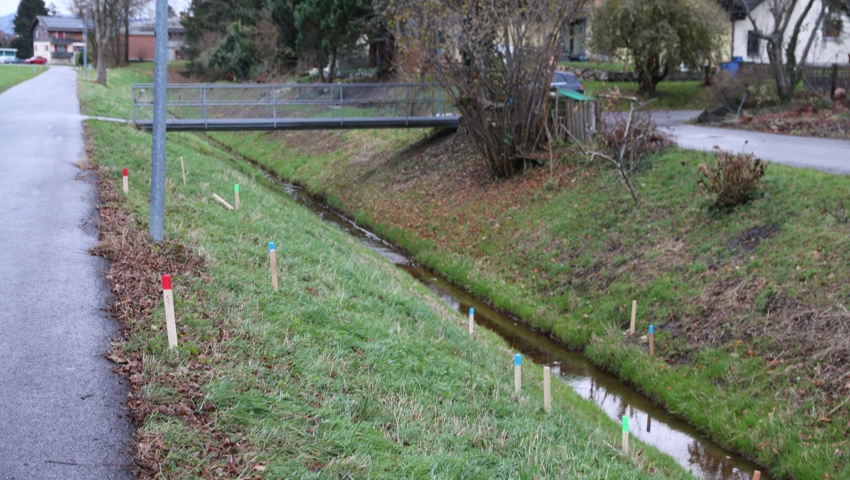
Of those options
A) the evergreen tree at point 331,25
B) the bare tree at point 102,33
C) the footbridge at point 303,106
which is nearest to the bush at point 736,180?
the footbridge at point 303,106

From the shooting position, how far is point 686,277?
1370cm

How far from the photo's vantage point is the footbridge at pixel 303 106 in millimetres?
24891

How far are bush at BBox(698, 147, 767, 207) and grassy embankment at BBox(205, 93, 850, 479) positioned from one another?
0.84ft

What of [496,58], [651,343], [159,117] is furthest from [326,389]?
[496,58]

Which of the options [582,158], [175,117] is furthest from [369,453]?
[175,117]

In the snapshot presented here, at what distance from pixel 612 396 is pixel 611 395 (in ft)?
0.13

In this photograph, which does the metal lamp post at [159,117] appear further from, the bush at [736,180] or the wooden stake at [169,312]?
the bush at [736,180]

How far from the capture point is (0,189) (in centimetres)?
1300

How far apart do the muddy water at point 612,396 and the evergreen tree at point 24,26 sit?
11083cm

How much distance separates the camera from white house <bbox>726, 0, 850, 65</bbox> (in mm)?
37719

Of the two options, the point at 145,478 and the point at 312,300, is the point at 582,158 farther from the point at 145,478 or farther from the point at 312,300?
the point at 145,478

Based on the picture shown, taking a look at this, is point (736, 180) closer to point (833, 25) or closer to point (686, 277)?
point (686, 277)

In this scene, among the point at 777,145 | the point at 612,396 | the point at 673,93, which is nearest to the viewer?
the point at 612,396

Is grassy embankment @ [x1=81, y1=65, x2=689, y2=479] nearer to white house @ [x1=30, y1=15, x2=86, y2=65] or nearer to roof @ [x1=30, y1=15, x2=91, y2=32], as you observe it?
white house @ [x1=30, y1=15, x2=86, y2=65]
